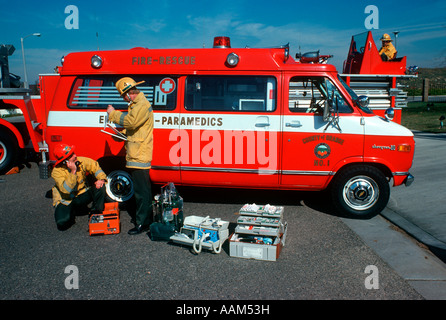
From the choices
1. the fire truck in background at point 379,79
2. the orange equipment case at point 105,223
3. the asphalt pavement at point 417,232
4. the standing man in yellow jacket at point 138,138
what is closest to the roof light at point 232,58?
the standing man in yellow jacket at point 138,138

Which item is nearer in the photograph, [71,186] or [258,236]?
[258,236]

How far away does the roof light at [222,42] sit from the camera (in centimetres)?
587

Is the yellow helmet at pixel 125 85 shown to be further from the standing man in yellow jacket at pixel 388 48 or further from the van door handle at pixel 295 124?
the standing man in yellow jacket at pixel 388 48

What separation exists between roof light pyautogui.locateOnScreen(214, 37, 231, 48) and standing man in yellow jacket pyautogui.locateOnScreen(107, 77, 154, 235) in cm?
169

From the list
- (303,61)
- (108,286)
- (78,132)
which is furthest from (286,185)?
(78,132)

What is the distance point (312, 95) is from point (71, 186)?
379 cm

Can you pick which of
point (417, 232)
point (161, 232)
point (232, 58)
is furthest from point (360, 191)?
point (161, 232)

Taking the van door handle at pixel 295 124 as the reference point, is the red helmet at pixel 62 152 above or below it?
below

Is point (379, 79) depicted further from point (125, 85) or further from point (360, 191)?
point (125, 85)

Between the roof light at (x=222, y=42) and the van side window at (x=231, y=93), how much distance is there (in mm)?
689

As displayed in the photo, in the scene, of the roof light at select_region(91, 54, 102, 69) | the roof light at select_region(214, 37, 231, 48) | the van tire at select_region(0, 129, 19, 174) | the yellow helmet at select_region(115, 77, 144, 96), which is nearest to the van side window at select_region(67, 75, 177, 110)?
the roof light at select_region(91, 54, 102, 69)

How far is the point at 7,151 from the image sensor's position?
8508 millimetres

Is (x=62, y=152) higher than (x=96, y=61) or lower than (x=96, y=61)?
lower

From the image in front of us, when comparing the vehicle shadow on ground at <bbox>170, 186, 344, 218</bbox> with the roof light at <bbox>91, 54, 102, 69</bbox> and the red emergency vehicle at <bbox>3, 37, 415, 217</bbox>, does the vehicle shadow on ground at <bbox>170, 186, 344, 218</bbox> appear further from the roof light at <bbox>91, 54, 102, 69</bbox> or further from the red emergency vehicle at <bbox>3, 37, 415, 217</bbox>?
the roof light at <bbox>91, 54, 102, 69</bbox>
